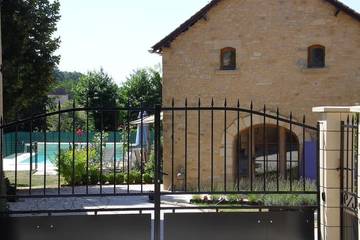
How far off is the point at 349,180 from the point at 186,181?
3.43 m

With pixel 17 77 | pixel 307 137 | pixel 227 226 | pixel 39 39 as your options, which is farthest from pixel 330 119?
pixel 39 39

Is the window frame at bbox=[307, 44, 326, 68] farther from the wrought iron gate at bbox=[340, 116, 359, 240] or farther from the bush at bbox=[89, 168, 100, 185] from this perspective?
the wrought iron gate at bbox=[340, 116, 359, 240]

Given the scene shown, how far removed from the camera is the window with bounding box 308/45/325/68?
19.4 meters

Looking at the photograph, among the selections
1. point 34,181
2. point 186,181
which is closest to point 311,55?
point 186,181

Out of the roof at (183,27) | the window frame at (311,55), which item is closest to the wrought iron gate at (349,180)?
the window frame at (311,55)

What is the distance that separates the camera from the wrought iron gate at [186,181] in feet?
25.5

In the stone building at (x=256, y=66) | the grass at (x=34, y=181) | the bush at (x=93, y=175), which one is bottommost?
the grass at (x=34, y=181)

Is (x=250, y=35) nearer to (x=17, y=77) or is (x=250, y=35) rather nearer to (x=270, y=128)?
(x=270, y=128)

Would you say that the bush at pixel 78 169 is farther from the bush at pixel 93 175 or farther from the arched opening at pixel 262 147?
the arched opening at pixel 262 147

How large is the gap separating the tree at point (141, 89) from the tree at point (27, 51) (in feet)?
93.8

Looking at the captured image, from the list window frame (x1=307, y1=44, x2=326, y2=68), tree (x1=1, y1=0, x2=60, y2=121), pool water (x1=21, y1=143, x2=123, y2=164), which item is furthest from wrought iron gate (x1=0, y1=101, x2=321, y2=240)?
window frame (x1=307, y1=44, x2=326, y2=68)

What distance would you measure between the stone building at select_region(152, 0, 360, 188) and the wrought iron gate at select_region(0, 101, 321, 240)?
0.09m

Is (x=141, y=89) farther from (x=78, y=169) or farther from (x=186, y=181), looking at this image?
(x=186, y=181)

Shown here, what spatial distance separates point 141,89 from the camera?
50.3 meters
